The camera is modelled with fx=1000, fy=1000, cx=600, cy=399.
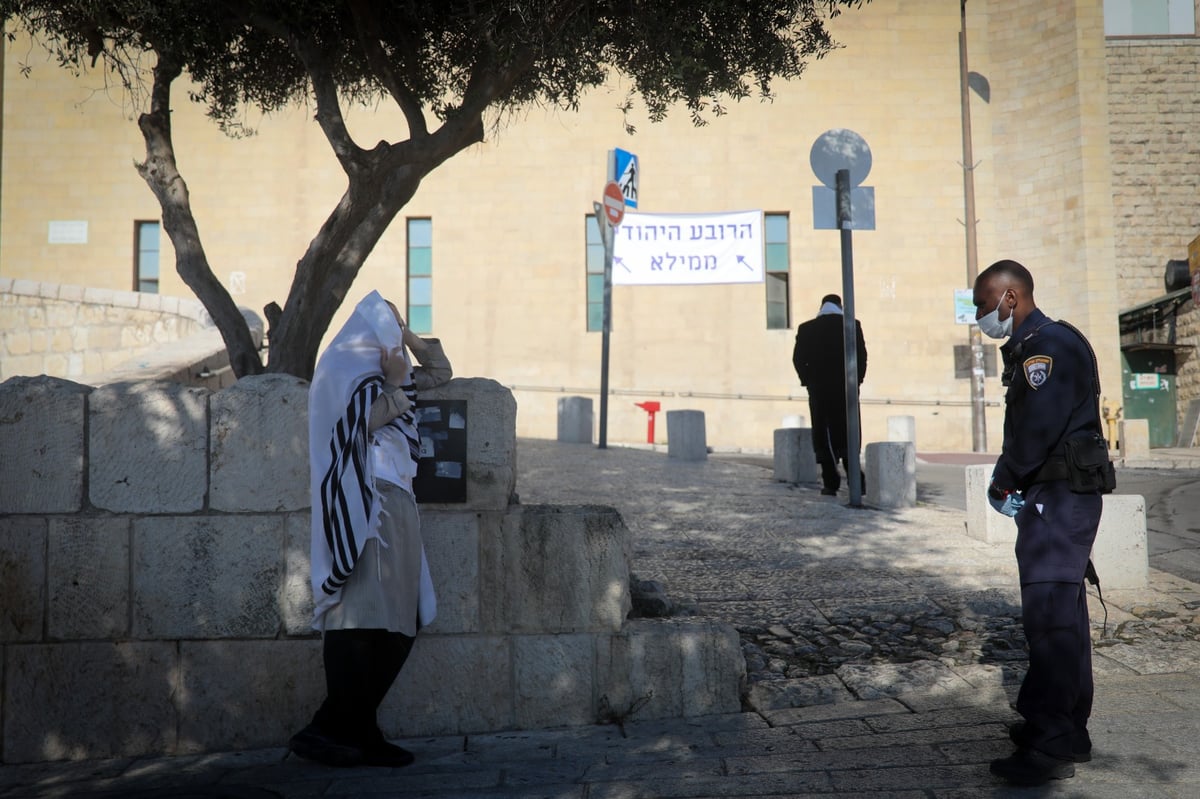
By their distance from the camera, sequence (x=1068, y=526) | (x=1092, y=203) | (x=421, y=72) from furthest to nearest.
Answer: (x=1092, y=203)
(x=421, y=72)
(x=1068, y=526)

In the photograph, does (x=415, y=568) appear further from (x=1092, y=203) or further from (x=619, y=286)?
(x=1092, y=203)

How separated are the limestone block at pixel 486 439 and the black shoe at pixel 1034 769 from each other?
2.07 metres

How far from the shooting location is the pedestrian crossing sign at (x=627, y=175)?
14.1 m

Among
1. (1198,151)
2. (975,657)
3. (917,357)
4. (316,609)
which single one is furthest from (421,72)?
(1198,151)

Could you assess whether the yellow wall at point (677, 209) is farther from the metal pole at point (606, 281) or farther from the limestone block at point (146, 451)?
the limestone block at point (146, 451)

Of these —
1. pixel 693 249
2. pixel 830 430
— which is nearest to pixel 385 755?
pixel 830 430

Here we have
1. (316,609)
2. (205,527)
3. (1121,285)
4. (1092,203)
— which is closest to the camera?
(316,609)

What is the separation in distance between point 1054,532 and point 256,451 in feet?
9.83

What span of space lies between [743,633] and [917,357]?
1581cm

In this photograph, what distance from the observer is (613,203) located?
13.5m

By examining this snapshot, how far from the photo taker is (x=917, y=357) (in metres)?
19.5

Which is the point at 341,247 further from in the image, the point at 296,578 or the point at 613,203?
the point at 613,203

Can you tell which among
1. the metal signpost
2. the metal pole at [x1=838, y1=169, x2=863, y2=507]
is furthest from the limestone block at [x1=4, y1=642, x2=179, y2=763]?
the metal signpost

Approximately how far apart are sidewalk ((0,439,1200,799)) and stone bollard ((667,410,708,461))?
6152 mm
